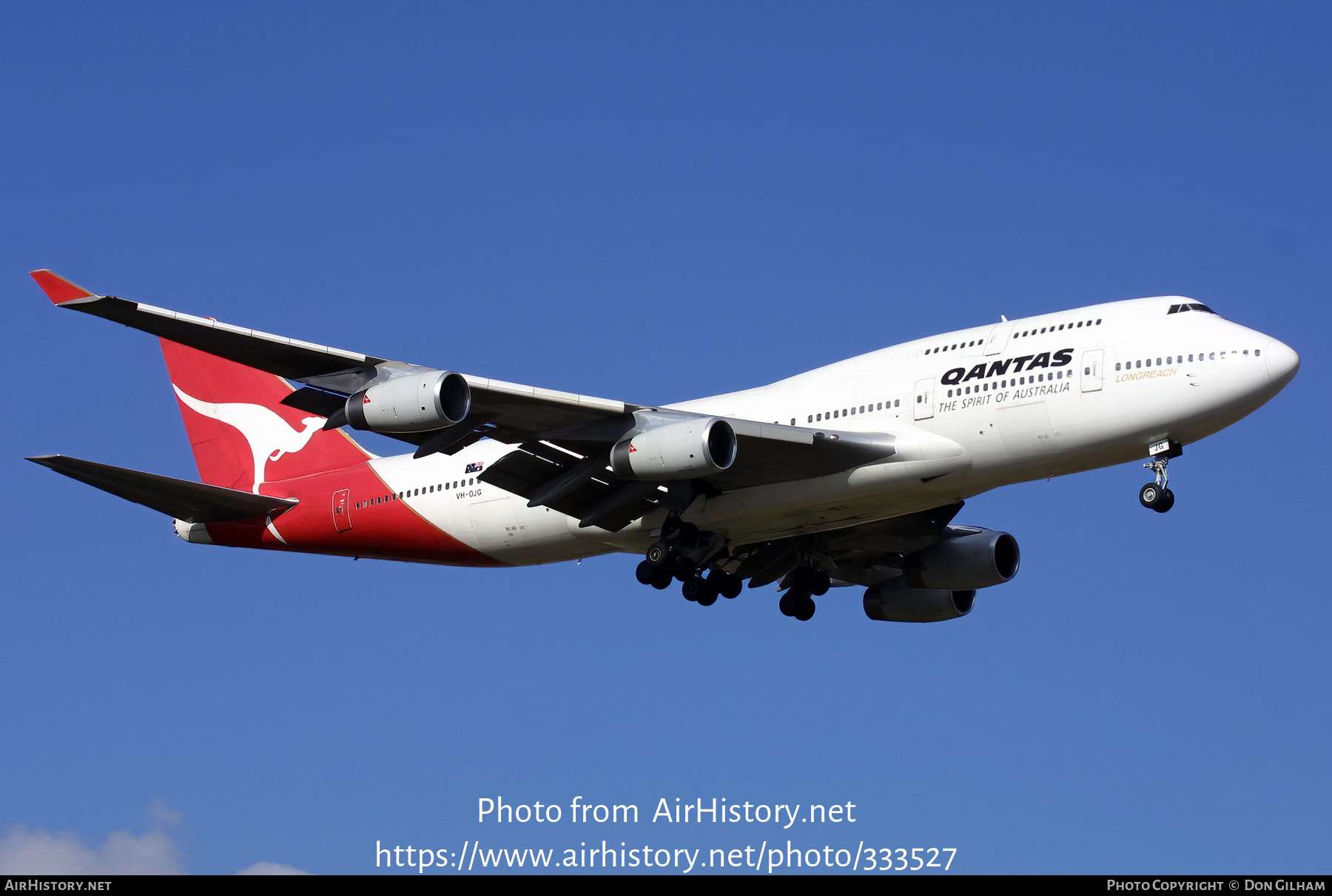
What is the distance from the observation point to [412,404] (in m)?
27.6

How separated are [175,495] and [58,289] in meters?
10.1

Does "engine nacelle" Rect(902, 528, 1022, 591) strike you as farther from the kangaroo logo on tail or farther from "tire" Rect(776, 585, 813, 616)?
the kangaroo logo on tail

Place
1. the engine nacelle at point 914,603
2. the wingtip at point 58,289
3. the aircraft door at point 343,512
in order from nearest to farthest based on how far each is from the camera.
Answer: the wingtip at point 58,289 < the aircraft door at point 343,512 < the engine nacelle at point 914,603

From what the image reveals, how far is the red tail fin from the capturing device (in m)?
39.3

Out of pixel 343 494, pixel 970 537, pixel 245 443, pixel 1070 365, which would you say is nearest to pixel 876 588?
pixel 970 537

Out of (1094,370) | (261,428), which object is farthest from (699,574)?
(261,428)

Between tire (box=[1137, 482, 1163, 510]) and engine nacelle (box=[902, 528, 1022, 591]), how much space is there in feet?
22.2

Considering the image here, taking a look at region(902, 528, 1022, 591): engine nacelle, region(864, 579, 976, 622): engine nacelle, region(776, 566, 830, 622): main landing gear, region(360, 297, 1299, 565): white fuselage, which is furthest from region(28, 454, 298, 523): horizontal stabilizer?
region(902, 528, 1022, 591): engine nacelle

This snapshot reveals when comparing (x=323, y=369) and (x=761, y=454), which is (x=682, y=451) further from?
(x=323, y=369)

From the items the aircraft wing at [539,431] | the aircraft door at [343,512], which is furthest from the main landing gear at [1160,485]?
the aircraft door at [343,512]

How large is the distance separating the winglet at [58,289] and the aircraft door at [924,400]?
15.8 m

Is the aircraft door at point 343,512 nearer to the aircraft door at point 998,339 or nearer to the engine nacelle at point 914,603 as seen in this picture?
the engine nacelle at point 914,603

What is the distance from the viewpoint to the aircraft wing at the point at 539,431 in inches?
1098

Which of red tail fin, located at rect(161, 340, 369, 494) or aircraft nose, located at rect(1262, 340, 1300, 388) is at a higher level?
red tail fin, located at rect(161, 340, 369, 494)
